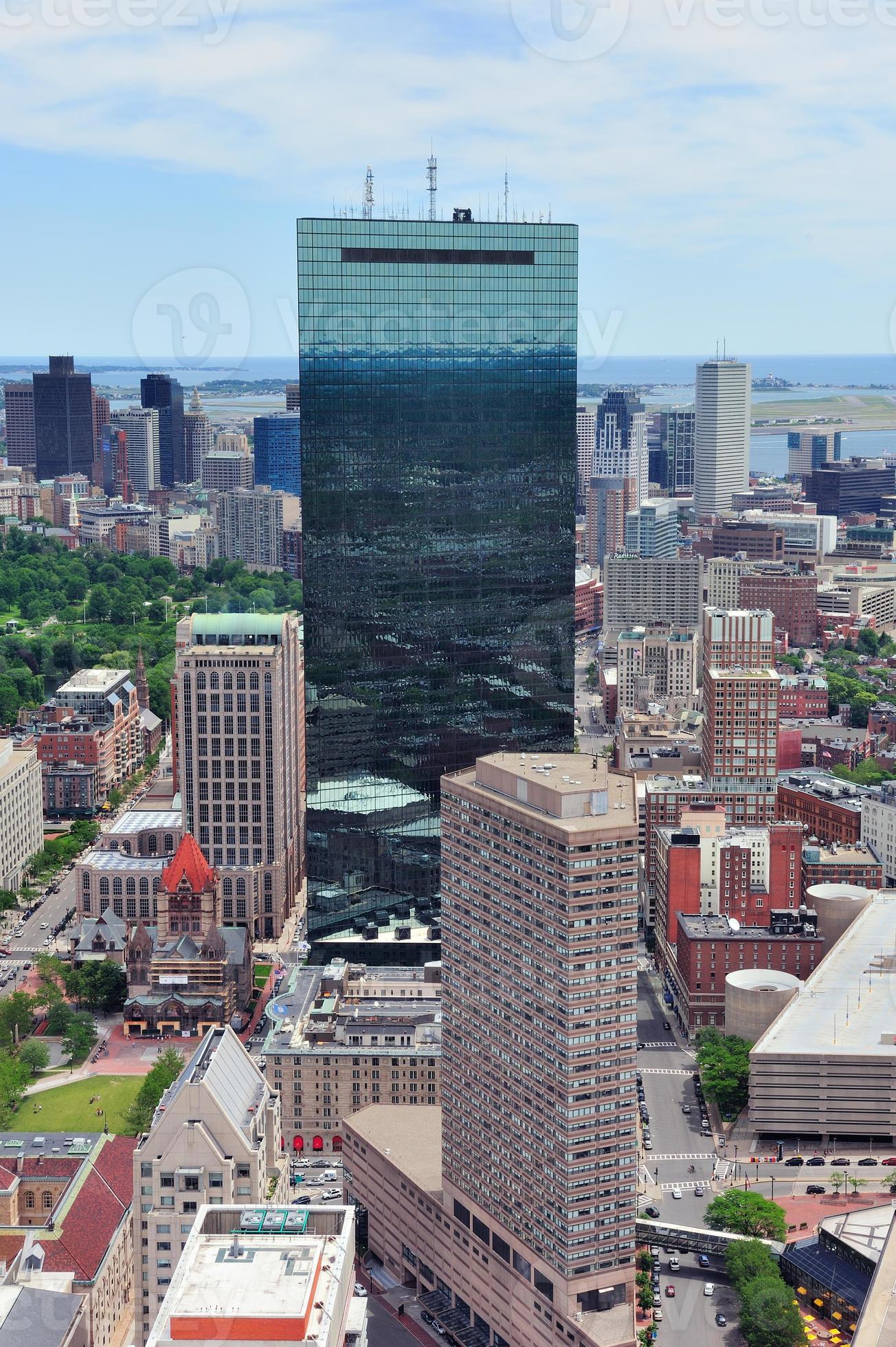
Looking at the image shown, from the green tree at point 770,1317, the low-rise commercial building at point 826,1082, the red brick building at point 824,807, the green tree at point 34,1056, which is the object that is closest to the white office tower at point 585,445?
the red brick building at point 824,807

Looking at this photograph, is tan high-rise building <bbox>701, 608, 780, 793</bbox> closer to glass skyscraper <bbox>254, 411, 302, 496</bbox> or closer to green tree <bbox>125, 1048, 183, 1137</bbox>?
green tree <bbox>125, 1048, 183, 1137</bbox>

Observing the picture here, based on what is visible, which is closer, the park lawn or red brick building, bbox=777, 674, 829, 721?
the park lawn

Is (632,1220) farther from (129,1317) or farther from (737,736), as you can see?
(737,736)

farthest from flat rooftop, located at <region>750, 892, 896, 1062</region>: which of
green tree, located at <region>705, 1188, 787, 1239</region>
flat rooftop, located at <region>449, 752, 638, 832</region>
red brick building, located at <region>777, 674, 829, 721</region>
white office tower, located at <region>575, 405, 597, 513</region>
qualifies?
white office tower, located at <region>575, 405, 597, 513</region>

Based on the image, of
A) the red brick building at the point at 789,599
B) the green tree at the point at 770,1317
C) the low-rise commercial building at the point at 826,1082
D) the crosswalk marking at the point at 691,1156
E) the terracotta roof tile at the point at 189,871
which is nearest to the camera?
the green tree at the point at 770,1317

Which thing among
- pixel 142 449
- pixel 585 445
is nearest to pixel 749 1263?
→ pixel 585 445

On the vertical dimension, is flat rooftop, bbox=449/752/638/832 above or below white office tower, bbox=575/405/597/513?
below

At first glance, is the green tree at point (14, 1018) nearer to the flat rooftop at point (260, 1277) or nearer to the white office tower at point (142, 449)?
the flat rooftop at point (260, 1277)
